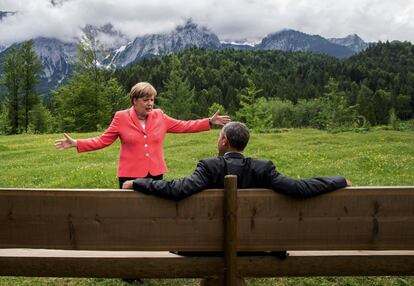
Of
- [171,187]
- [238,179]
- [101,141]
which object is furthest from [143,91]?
[171,187]

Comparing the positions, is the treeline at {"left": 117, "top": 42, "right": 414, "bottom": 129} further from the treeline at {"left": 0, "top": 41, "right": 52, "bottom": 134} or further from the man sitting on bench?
the man sitting on bench

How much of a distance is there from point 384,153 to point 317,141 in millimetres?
6585

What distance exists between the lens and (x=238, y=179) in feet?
13.6

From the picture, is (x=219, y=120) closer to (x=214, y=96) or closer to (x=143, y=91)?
(x=143, y=91)

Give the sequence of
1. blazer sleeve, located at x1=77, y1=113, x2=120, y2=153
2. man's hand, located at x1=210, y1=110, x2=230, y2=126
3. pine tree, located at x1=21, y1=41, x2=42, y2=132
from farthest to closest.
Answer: pine tree, located at x1=21, y1=41, x2=42, y2=132 → man's hand, located at x1=210, y1=110, x2=230, y2=126 → blazer sleeve, located at x1=77, y1=113, x2=120, y2=153

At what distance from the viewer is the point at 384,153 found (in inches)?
797

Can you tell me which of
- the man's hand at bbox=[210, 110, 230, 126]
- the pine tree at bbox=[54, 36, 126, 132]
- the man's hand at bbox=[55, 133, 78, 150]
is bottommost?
the man's hand at bbox=[55, 133, 78, 150]

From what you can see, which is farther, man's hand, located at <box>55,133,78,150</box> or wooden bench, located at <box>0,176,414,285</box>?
man's hand, located at <box>55,133,78,150</box>

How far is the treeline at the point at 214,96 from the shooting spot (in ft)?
197

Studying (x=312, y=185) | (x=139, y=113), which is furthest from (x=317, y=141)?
(x=312, y=185)

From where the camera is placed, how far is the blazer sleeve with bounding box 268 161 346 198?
371cm

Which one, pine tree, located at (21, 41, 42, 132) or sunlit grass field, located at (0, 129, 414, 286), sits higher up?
pine tree, located at (21, 41, 42, 132)

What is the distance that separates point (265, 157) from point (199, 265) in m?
16.4

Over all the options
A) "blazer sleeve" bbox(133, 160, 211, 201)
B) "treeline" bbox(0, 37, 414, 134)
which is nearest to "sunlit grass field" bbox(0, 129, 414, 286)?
"blazer sleeve" bbox(133, 160, 211, 201)
